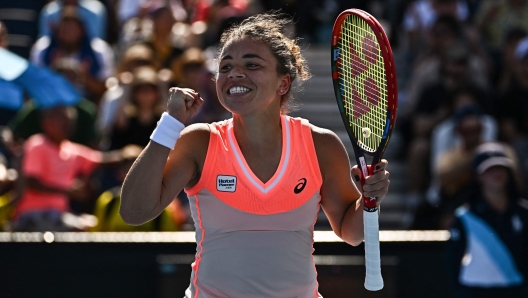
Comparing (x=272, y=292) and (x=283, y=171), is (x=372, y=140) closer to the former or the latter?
(x=283, y=171)

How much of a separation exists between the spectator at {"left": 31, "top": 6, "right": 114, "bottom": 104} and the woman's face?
4876 millimetres

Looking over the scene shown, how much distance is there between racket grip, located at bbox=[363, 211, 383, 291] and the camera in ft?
9.69

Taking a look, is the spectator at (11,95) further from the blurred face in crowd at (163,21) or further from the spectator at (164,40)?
the blurred face in crowd at (163,21)

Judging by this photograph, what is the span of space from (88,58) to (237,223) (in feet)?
17.3

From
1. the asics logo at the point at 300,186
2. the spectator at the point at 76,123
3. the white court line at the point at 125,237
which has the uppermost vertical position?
the asics logo at the point at 300,186

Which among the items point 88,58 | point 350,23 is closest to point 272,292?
point 350,23

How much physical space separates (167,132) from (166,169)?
0.15m

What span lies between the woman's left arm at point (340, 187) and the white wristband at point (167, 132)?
0.52 meters

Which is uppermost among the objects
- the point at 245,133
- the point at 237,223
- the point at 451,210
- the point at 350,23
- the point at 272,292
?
the point at 350,23

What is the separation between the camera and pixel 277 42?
3.12m

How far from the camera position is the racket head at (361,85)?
304 cm

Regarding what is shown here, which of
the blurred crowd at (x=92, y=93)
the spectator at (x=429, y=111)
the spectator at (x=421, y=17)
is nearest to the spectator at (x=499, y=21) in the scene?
the spectator at (x=421, y=17)

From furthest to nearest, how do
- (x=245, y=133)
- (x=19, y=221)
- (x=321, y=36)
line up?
(x=321, y=36), (x=19, y=221), (x=245, y=133)

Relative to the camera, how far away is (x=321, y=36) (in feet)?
28.6
